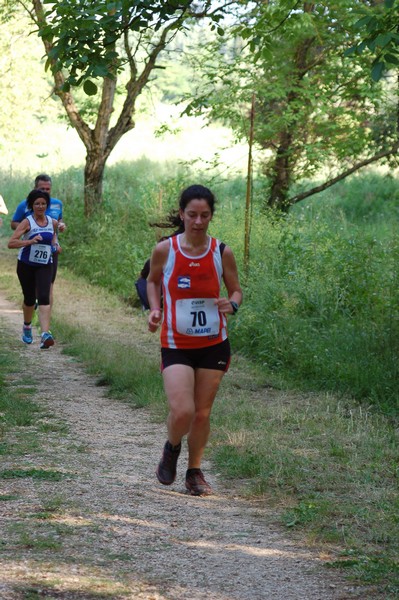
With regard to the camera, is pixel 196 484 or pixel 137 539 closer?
pixel 137 539

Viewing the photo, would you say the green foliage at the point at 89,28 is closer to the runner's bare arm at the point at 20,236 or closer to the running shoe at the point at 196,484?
the runner's bare arm at the point at 20,236

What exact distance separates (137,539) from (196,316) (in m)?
1.44

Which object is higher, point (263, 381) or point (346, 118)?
point (346, 118)

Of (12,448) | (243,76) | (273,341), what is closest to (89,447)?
(12,448)

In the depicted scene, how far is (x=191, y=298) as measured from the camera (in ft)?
19.5

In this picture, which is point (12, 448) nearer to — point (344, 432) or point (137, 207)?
point (344, 432)

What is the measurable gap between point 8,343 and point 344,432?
583 cm

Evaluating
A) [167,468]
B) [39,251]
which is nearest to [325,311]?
[39,251]

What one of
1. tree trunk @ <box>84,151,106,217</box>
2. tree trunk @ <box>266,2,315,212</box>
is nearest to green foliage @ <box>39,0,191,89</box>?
tree trunk @ <box>266,2,315,212</box>

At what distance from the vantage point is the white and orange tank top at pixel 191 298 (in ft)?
Answer: 19.5

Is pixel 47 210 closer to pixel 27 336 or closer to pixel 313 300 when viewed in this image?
pixel 27 336

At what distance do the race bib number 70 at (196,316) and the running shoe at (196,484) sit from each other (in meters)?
0.97

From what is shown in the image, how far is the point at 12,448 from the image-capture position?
7.16 m

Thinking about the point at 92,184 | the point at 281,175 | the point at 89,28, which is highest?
the point at 89,28
